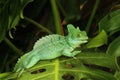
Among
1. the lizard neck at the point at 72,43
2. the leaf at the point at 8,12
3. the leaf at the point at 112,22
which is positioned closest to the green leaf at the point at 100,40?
the lizard neck at the point at 72,43

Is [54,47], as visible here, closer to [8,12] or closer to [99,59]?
[99,59]

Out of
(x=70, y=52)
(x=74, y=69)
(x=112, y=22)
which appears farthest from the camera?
(x=112, y=22)

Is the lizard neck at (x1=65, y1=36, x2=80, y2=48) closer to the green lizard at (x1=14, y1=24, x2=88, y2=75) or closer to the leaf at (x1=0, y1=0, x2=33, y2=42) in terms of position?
the green lizard at (x1=14, y1=24, x2=88, y2=75)

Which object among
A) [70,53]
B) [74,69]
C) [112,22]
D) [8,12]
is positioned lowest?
[74,69]

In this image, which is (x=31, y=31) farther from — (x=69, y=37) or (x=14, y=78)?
(x=14, y=78)

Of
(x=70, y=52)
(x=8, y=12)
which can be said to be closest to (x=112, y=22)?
(x=70, y=52)

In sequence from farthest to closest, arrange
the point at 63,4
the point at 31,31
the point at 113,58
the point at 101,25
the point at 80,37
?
1. the point at 31,31
2. the point at 63,4
3. the point at 101,25
4. the point at 80,37
5. the point at 113,58

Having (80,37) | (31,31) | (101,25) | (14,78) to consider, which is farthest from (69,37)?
(31,31)
